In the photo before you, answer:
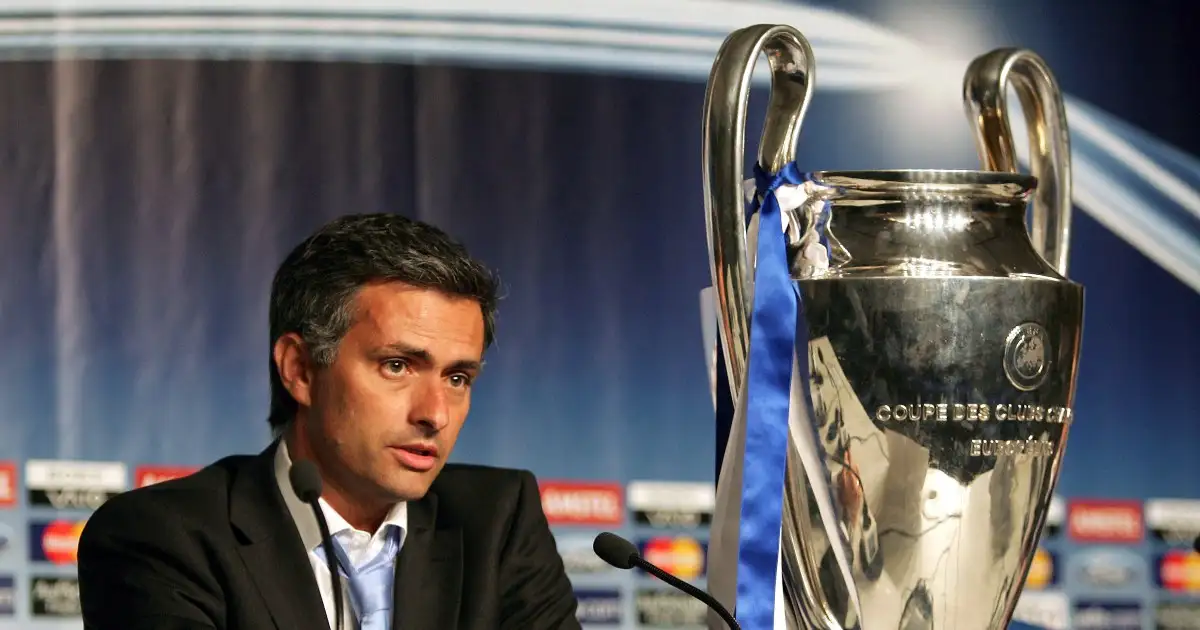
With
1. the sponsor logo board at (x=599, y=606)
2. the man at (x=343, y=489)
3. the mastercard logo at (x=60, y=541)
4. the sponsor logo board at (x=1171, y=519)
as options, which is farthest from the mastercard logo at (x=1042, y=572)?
the mastercard logo at (x=60, y=541)

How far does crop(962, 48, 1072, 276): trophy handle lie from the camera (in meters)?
1.47

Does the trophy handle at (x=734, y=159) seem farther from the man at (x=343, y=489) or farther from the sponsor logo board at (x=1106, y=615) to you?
the sponsor logo board at (x=1106, y=615)

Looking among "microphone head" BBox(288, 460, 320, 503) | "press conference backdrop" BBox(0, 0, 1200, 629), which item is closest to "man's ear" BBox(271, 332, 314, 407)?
"microphone head" BBox(288, 460, 320, 503)

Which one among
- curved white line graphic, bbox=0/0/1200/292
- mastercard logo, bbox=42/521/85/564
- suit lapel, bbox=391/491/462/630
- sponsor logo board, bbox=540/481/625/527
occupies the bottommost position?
mastercard logo, bbox=42/521/85/564

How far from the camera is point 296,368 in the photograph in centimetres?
174

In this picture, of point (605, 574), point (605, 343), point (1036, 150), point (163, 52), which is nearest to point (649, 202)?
point (605, 343)

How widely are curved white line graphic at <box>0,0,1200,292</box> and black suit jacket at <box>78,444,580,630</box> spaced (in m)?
1.15

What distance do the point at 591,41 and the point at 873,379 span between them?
1.73 m

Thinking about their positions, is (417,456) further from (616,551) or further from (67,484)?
(67,484)

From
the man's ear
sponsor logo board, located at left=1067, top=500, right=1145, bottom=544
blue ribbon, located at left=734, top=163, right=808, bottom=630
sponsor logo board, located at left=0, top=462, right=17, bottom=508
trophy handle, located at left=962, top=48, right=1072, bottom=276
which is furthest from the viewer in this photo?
sponsor logo board, located at left=1067, top=500, right=1145, bottom=544

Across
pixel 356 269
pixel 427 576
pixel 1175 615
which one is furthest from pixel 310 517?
pixel 1175 615

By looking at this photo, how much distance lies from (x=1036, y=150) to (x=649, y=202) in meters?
1.38

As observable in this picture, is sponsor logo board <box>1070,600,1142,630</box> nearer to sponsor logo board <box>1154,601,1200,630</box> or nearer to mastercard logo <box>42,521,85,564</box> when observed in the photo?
sponsor logo board <box>1154,601,1200,630</box>

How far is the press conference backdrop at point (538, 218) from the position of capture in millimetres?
2672
